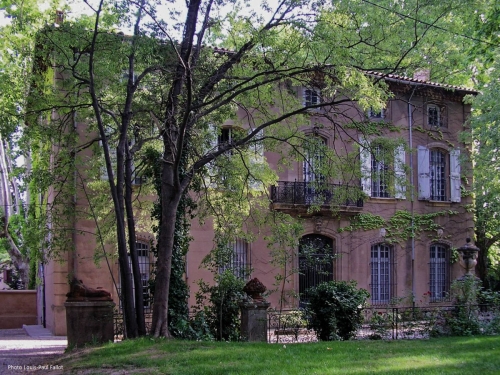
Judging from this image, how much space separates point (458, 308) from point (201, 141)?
277 inches

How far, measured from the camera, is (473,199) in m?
23.5

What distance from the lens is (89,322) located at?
11281 mm

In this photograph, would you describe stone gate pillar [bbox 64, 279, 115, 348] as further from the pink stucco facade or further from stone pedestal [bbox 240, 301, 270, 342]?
the pink stucco facade

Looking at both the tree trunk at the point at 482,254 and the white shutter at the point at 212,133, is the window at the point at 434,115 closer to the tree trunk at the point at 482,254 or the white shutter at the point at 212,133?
the tree trunk at the point at 482,254

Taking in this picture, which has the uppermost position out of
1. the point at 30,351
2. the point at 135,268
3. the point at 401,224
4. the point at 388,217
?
the point at 388,217

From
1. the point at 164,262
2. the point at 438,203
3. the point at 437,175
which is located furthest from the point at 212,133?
the point at 437,175

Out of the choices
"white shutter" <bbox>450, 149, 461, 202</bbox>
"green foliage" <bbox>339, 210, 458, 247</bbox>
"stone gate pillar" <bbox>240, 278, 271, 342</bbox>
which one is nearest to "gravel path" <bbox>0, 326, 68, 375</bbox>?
"stone gate pillar" <bbox>240, 278, 271, 342</bbox>

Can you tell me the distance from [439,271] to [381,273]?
112 inches

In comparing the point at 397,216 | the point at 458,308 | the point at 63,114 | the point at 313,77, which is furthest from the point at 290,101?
the point at 397,216

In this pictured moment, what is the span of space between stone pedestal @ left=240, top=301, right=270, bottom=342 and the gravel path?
144 inches

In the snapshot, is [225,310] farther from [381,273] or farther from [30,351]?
[381,273]

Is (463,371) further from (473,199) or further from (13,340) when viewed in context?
(473,199)

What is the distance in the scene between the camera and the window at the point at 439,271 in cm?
2250

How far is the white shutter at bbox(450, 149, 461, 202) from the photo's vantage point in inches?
894
